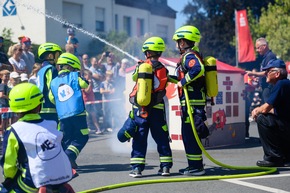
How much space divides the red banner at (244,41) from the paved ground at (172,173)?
12531mm

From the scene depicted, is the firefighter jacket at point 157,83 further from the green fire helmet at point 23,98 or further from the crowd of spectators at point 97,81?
the crowd of spectators at point 97,81

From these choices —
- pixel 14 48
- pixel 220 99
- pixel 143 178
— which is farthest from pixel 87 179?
pixel 14 48

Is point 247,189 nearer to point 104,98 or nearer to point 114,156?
point 114,156

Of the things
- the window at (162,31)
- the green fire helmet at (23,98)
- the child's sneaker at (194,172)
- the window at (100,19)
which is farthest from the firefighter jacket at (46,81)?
the window at (162,31)

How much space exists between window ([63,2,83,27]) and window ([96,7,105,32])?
1792 mm

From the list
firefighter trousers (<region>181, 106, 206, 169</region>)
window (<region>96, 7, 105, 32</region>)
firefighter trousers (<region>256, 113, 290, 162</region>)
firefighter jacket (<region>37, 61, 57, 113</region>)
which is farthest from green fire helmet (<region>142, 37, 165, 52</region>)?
window (<region>96, 7, 105, 32</region>)

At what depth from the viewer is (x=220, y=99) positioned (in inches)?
471

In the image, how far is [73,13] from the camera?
34.9 m

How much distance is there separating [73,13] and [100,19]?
2.71m

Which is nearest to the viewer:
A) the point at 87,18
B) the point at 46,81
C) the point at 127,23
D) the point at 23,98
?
the point at 23,98

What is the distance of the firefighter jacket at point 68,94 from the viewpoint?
872 centimetres

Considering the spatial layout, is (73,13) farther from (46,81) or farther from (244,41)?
(46,81)

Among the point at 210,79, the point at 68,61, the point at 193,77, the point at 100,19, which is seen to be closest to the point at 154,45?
the point at 193,77

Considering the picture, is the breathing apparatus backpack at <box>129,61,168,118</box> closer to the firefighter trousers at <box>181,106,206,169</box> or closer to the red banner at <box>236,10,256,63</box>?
the firefighter trousers at <box>181,106,206,169</box>
